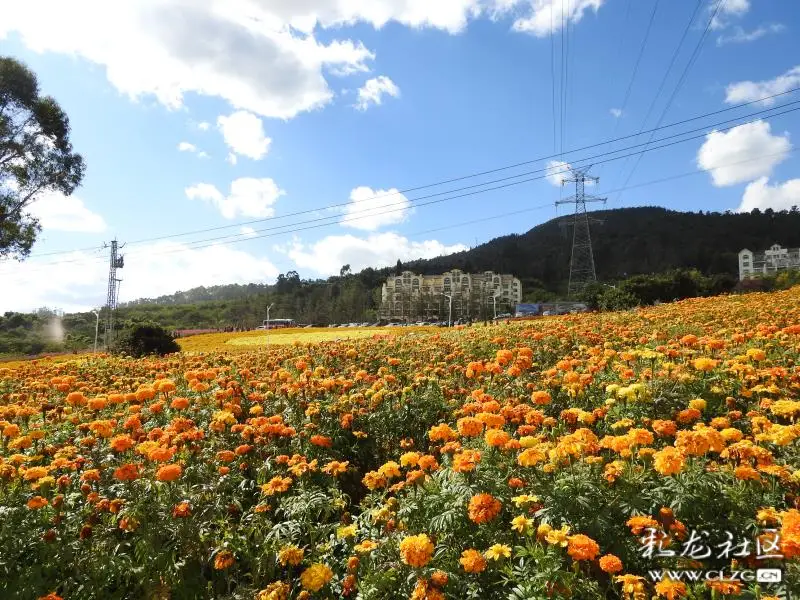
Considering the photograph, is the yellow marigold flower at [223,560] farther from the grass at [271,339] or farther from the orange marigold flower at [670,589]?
the grass at [271,339]

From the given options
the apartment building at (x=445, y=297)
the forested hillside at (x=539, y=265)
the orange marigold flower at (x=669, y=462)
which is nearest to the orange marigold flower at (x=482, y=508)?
the orange marigold flower at (x=669, y=462)

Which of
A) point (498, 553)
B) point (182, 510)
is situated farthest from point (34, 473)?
point (498, 553)

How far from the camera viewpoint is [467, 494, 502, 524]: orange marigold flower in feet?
8.12

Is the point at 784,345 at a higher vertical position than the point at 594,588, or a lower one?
higher

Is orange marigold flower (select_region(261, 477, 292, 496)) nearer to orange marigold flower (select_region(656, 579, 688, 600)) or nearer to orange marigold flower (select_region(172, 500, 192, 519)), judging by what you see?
orange marigold flower (select_region(172, 500, 192, 519))

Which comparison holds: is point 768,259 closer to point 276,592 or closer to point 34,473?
point 276,592

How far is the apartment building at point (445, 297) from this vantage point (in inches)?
2859

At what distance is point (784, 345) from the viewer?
6109mm

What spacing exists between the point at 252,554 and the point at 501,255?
5038 inches

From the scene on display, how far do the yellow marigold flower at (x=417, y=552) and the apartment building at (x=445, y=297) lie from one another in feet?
189

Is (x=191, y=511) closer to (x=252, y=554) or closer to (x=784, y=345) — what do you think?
(x=252, y=554)

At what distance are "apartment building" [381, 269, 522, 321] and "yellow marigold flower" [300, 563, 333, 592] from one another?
57.4 meters

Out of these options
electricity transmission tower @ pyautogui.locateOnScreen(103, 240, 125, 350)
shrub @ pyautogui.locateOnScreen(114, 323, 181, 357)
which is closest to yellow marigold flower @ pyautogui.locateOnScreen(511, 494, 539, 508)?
shrub @ pyautogui.locateOnScreen(114, 323, 181, 357)

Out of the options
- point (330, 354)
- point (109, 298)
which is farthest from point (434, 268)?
point (330, 354)
